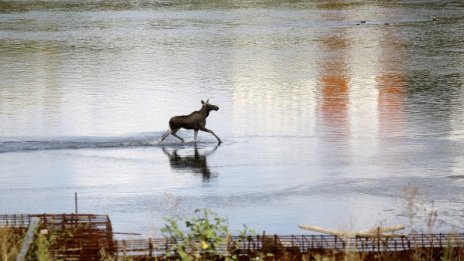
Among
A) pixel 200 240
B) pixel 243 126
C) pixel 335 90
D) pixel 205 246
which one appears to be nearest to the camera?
pixel 205 246

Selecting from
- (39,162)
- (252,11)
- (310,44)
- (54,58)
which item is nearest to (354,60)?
(310,44)

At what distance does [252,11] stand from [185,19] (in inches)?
365

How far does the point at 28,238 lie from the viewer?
1423cm

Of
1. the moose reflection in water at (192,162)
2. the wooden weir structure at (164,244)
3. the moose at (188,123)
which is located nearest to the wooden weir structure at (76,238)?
the wooden weir structure at (164,244)

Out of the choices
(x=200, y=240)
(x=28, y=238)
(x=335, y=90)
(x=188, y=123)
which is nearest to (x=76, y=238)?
(x=28, y=238)

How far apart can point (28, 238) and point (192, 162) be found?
12979 mm

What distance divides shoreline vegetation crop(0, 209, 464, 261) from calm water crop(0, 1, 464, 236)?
62cm

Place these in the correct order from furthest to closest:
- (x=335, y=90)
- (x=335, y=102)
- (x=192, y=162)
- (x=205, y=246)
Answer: (x=335, y=90), (x=335, y=102), (x=192, y=162), (x=205, y=246)

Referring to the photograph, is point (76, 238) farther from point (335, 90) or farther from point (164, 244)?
point (335, 90)

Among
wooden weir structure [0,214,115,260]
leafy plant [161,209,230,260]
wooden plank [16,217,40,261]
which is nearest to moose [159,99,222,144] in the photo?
wooden weir structure [0,214,115,260]

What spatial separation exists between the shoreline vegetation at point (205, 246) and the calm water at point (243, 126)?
2.04 feet

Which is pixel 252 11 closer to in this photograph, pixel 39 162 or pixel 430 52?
pixel 430 52

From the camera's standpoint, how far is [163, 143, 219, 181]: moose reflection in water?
26.0 m

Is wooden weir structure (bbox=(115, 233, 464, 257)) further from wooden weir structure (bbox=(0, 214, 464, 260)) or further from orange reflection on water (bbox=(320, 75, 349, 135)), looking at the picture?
orange reflection on water (bbox=(320, 75, 349, 135))
